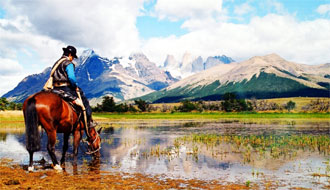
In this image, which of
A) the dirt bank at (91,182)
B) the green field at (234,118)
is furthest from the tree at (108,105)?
the dirt bank at (91,182)

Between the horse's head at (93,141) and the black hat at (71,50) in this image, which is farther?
the horse's head at (93,141)

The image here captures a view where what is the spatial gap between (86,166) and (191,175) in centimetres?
534

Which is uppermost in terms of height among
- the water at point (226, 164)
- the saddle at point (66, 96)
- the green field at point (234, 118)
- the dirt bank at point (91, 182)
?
the saddle at point (66, 96)

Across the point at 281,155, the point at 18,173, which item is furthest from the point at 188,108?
the point at 18,173

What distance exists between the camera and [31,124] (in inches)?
478

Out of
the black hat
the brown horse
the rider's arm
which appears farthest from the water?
the black hat

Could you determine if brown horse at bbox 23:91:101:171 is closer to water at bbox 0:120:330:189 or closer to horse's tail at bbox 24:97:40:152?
horse's tail at bbox 24:97:40:152

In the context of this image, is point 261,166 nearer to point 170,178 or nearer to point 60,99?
point 170,178

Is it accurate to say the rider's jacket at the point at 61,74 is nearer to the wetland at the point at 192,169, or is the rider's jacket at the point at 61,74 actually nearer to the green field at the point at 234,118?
the wetland at the point at 192,169

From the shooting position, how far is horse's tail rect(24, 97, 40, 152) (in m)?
12.1

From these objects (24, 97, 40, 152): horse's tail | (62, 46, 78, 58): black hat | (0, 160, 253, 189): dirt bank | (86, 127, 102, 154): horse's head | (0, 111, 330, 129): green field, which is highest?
(62, 46, 78, 58): black hat

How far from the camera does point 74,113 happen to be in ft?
46.5

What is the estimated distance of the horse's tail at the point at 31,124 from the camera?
→ 12141 millimetres

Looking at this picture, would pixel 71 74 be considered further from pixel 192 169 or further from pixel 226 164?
pixel 226 164
